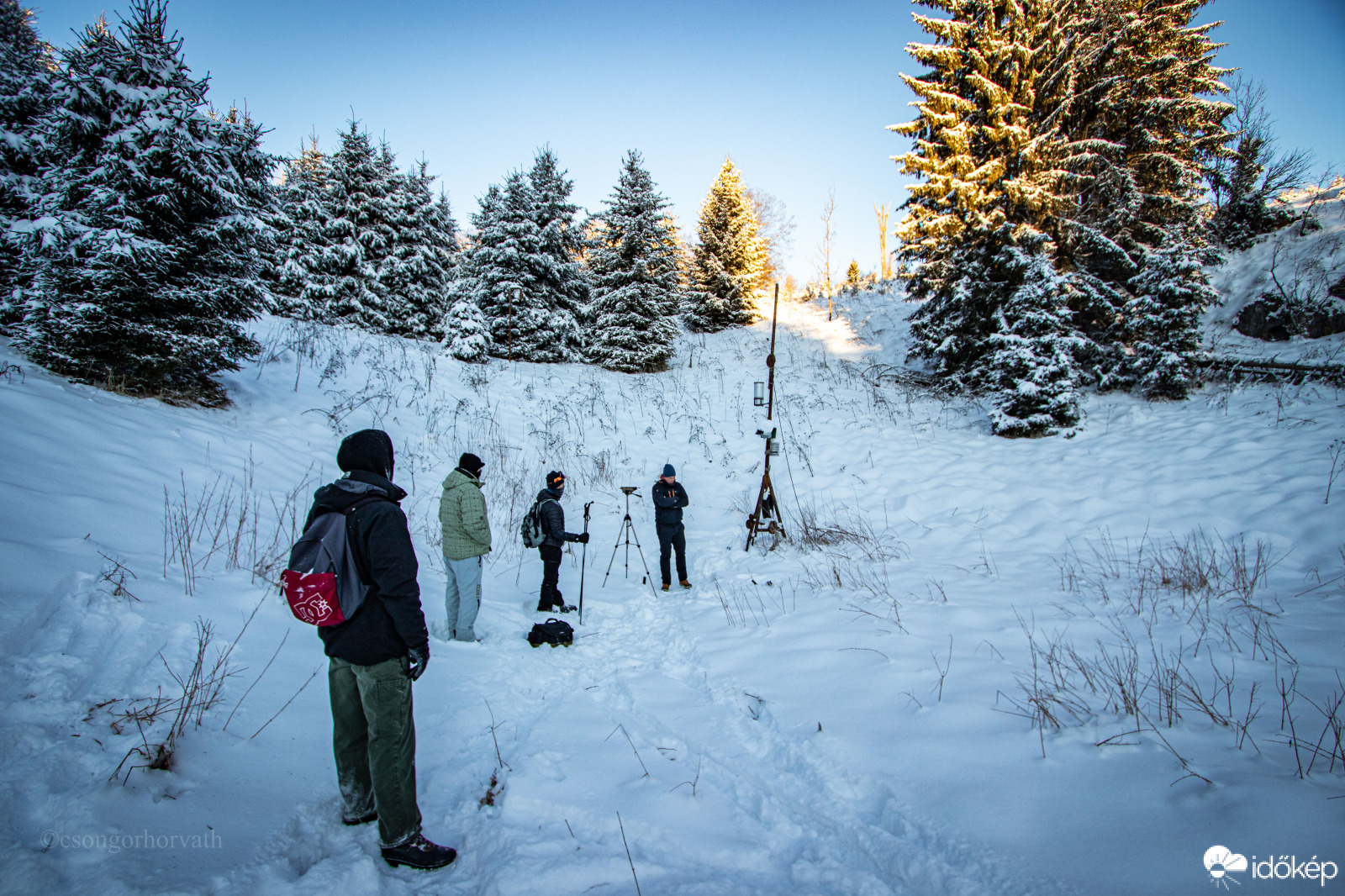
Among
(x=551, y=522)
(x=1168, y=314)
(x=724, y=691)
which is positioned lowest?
(x=724, y=691)

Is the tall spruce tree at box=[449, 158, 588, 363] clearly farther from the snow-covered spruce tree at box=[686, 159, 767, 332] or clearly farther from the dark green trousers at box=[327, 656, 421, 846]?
the dark green trousers at box=[327, 656, 421, 846]

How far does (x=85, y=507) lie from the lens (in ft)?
13.4

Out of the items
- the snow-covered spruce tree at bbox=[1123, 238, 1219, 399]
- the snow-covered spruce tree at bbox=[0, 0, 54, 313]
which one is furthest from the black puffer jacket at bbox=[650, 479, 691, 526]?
the snow-covered spruce tree at bbox=[1123, 238, 1219, 399]

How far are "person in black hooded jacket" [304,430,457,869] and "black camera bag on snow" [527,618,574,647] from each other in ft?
8.61

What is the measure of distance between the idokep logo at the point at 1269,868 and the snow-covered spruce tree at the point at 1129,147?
12.9 meters

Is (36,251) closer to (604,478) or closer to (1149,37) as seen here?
(604,478)

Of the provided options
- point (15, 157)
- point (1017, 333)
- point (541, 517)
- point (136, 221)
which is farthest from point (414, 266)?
point (1017, 333)

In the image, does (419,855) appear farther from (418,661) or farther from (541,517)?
(541,517)

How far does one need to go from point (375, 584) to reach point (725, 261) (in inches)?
970

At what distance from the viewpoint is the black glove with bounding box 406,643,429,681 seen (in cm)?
254

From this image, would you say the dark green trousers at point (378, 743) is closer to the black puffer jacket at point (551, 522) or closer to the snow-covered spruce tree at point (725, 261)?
the black puffer jacket at point (551, 522)

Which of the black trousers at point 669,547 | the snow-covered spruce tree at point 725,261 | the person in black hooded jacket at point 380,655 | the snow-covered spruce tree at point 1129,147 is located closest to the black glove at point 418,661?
the person in black hooded jacket at point 380,655

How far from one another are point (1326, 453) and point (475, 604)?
12133 mm

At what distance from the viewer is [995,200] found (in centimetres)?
1253
